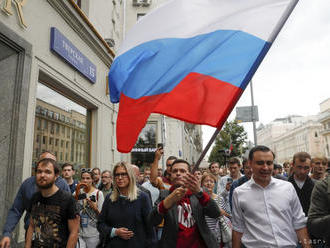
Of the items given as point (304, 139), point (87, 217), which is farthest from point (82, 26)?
point (304, 139)

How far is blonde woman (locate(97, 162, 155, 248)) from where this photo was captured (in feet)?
10.3

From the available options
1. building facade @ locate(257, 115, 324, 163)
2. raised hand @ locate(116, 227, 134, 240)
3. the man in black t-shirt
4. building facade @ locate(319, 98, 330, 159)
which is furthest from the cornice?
building facade @ locate(319, 98, 330, 159)

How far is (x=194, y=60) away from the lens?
2.99 m

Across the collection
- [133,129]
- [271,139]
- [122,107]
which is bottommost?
[133,129]

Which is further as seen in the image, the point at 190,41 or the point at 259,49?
the point at 190,41

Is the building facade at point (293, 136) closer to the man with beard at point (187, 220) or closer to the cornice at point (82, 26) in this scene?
the cornice at point (82, 26)

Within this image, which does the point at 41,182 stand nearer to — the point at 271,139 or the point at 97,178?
the point at 97,178

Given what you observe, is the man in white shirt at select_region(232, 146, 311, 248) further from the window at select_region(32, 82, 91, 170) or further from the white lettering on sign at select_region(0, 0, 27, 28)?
the window at select_region(32, 82, 91, 170)

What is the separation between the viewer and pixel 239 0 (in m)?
2.86

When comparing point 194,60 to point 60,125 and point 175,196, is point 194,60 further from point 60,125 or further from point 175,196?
point 60,125

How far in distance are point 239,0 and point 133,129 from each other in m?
1.71

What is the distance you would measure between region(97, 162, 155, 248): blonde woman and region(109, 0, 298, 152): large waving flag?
2.15 feet

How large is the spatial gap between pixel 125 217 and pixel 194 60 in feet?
6.30

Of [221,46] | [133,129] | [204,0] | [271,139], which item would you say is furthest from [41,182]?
[271,139]
